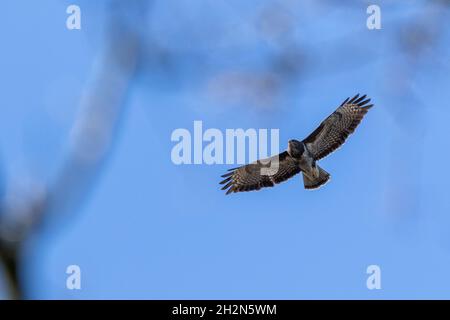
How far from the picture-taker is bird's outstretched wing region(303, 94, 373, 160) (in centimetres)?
870

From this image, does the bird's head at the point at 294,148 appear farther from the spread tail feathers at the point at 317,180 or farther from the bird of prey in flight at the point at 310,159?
the spread tail feathers at the point at 317,180

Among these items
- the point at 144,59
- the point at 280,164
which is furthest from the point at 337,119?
the point at 144,59

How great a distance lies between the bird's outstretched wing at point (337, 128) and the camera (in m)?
8.70

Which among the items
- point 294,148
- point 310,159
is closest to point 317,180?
point 310,159

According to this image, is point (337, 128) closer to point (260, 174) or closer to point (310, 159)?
point (310, 159)

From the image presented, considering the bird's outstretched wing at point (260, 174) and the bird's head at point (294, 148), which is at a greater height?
the bird's head at point (294, 148)

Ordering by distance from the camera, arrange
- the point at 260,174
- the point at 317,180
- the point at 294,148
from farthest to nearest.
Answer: the point at 260,174 < the point at 317,180 < the point at 294,148

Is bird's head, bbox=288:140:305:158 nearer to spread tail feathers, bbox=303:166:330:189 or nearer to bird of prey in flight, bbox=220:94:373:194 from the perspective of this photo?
bird of prey in flight, bbox=220:94:373:194

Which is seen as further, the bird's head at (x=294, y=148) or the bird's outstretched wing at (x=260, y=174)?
the bird's outstretched wing at (x=260, y=174)

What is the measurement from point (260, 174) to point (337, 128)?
118 cm

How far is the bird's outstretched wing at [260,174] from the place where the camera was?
28.5 ft

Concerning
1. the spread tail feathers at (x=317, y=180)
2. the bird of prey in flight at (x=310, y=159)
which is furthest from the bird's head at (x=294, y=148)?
the spread tail feathers at (x=317, y=180)

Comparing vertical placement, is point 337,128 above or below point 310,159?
above

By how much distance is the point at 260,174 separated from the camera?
29.5 ft
